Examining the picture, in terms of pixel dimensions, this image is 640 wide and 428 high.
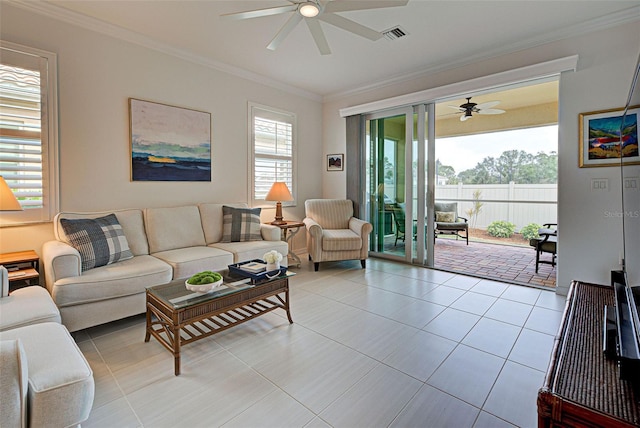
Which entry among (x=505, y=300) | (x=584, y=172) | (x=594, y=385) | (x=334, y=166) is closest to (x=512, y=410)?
(x=594, y=385)

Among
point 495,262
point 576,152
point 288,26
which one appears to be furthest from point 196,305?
point 495,262

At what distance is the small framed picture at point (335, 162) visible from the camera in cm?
522

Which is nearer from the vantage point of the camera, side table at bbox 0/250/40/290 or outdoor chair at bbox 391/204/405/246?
side table at bbox 0/250/40/290

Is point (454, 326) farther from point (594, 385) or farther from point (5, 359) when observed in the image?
point (5, 359)

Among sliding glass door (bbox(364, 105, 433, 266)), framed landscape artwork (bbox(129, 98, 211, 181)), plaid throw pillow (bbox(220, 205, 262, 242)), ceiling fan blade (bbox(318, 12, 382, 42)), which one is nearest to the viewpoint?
ceiling fan blade (bbox(318, 12, 382, 42))

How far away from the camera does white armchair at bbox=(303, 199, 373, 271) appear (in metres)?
4.15

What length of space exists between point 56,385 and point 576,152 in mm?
4333

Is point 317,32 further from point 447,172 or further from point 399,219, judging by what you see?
point 447,172

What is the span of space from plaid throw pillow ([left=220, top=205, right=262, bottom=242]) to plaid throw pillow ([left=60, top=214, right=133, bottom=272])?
1111 mm

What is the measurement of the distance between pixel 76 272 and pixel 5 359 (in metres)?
1.53

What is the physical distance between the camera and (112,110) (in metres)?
3.14

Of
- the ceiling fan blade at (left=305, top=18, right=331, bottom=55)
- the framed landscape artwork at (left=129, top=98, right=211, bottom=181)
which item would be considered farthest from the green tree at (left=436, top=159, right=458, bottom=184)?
the framed landscape artwork at (left=129, top=98, right=211, bottom=181)

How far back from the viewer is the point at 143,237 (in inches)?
123

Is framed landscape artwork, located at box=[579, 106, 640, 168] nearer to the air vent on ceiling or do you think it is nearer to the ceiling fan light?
the air vent on ceiling
